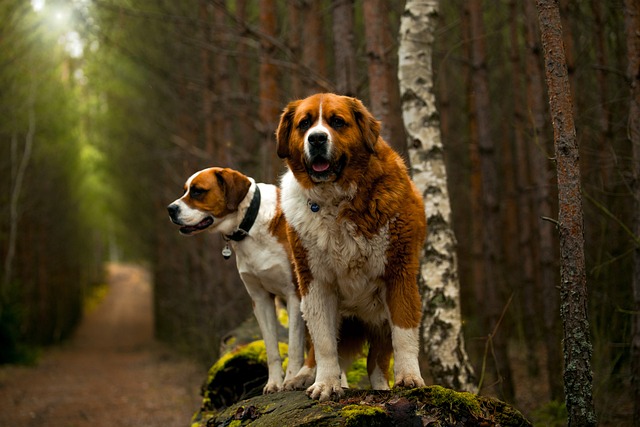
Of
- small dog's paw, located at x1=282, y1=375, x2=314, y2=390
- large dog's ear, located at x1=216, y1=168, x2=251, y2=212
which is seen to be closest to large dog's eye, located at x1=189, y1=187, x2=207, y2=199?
large dog's ear, located at x1=216, y1=168, x2=251, y2=212

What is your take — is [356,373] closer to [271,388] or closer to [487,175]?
[271,388]

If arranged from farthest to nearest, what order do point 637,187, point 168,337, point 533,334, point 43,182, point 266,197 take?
point 168,337 → point 43,182 → point 533,334 → point 637,187 → point 266,197

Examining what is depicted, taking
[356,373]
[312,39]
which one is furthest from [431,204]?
[312,39]

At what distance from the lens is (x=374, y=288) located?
476 cm

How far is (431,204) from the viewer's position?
7.32 m

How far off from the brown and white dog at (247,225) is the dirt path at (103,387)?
7.50 meters

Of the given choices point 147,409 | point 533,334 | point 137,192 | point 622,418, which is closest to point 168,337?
point 137,192

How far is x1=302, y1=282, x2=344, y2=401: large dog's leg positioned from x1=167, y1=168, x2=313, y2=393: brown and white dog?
39.4 inches

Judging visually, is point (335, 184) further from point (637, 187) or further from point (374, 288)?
point (637, 187)

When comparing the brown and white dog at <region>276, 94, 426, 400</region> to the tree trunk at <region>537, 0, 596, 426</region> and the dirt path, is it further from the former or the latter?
the dirt path

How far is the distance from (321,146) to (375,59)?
3.79 metres

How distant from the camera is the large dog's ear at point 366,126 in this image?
4.62m

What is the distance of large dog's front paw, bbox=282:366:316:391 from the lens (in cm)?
523

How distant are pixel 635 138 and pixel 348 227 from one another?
3.71m
